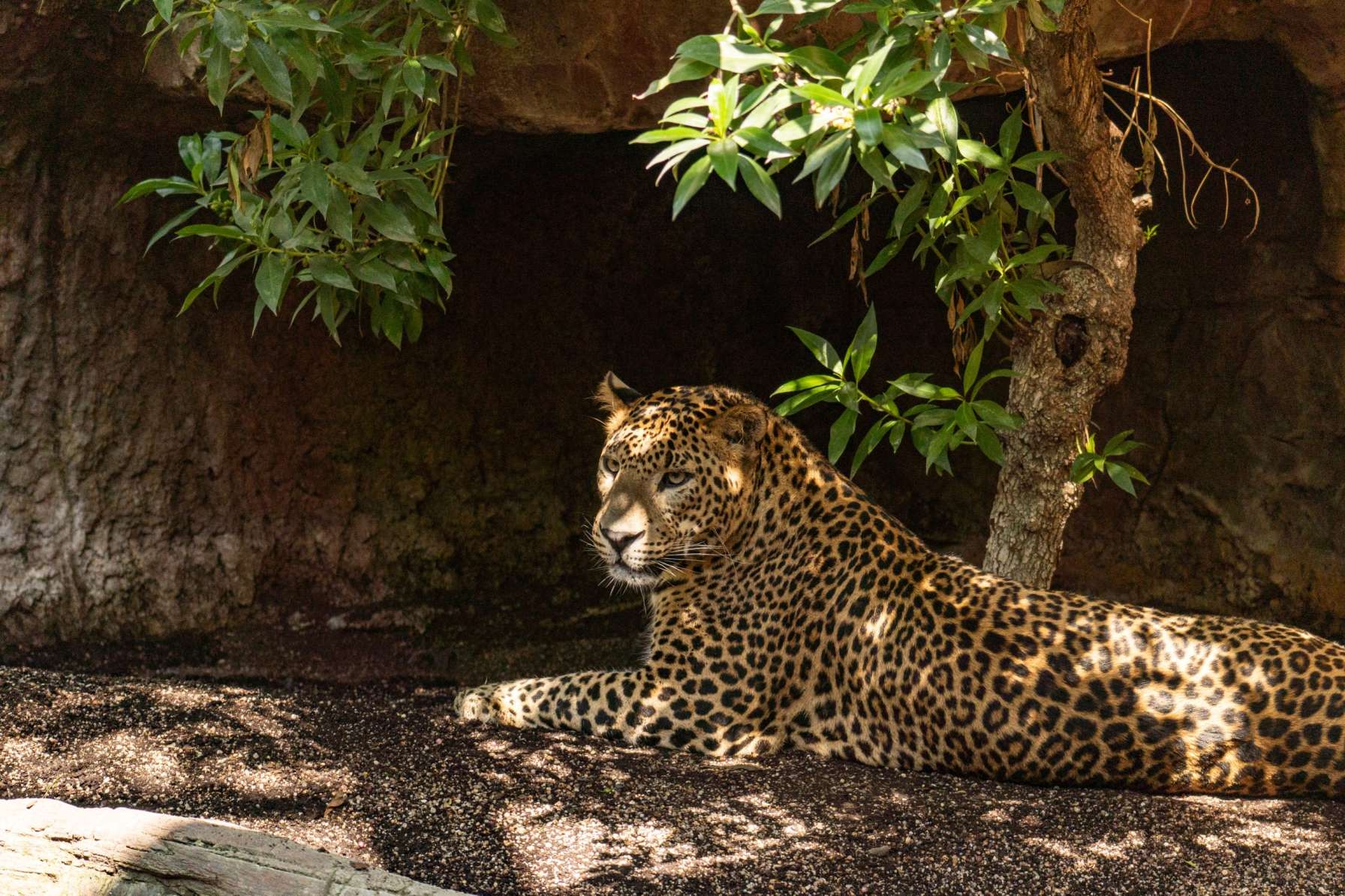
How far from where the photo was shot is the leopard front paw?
6.34 metres

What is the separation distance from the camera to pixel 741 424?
21.0 feet

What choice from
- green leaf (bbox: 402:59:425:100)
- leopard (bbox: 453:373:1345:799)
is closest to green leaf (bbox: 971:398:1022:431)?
leopard (bbox: 453:373:1345:799)

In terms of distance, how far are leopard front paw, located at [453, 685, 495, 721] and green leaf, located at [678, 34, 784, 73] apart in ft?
11.5

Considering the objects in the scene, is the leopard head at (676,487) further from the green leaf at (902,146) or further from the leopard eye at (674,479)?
the green leaf at (902,146)

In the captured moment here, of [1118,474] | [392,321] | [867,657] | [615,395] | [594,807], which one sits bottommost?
[594,807]

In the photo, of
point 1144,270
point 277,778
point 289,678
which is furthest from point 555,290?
point 277,778

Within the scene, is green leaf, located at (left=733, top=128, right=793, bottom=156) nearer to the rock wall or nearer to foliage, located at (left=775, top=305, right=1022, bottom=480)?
foliage, located at (left=775, top=305, right=1022, bottom=480)

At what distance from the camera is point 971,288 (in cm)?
625

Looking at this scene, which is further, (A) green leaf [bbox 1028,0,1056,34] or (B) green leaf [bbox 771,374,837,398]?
(B) green leaf [bbox 771,374,837,398]

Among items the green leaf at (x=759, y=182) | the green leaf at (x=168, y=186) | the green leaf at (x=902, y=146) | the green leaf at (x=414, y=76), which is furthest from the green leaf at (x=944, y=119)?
the green leaf at (x=168, y=186)

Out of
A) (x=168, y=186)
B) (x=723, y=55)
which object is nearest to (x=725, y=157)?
(x=723, y=55)

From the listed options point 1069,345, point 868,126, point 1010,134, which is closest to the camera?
point 868,126

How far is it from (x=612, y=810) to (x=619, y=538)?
1.56 metres

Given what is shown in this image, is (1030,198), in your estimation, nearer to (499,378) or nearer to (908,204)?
(908,204)
